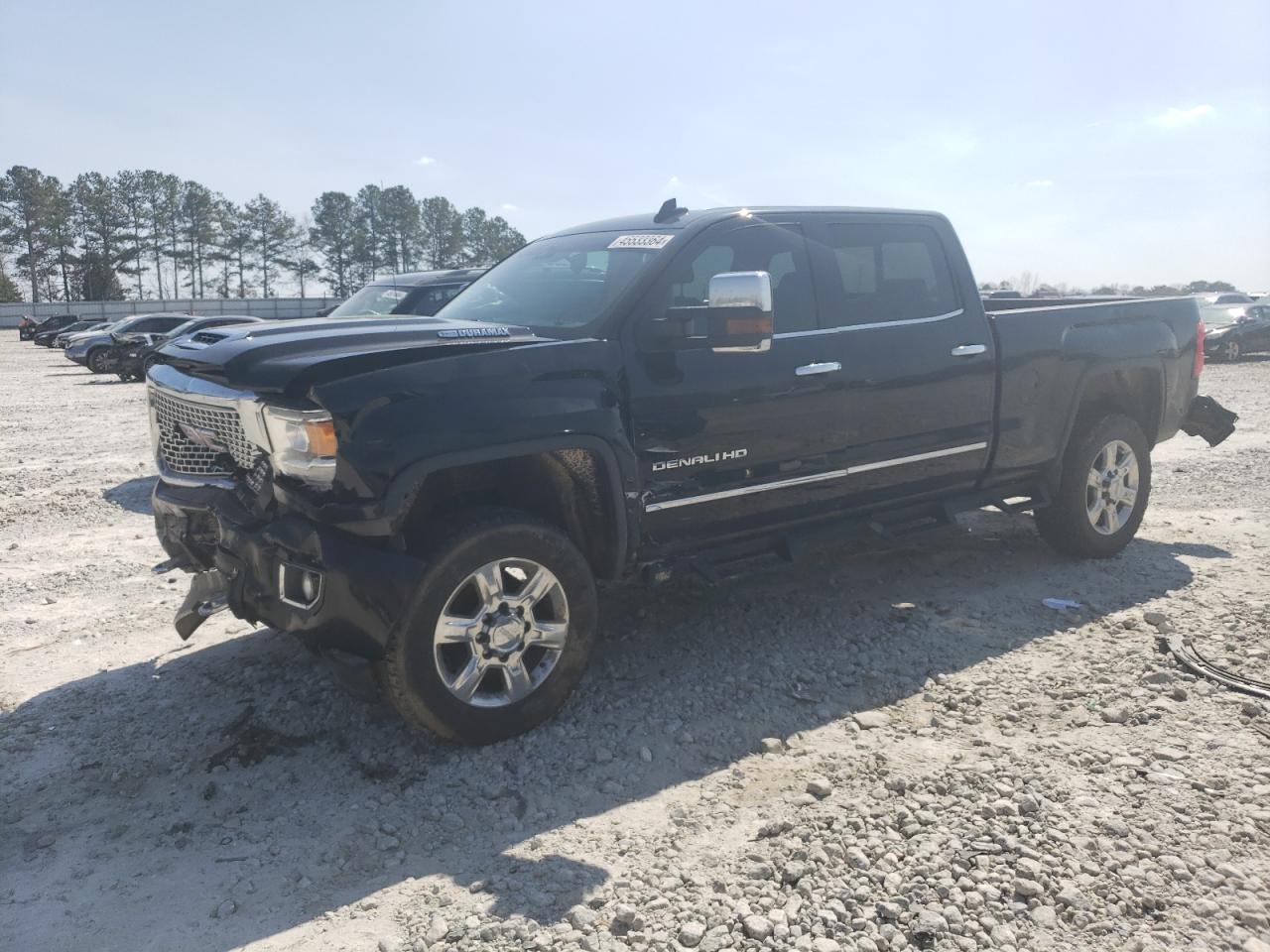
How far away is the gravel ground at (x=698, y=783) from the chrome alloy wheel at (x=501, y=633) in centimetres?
26

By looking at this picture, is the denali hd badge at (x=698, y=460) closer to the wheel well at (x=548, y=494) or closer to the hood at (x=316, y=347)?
the wheel well at (x=548, y=494)

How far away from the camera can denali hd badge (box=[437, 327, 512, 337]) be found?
3.83m

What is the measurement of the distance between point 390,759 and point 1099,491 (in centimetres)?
459

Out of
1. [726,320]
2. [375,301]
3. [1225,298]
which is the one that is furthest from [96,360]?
[1225,298]

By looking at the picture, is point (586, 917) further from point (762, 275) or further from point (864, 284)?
point (864, 284)

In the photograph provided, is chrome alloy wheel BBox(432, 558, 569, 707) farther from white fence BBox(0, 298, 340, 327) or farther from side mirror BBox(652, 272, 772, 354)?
white fence BBox(0, 298, 340, 327)

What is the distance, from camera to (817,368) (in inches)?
180

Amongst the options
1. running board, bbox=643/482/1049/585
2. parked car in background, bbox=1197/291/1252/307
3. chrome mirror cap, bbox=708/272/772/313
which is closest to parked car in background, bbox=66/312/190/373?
running board, bbox=643/482/1049/585

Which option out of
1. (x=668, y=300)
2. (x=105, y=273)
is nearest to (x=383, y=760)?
(x=668, y=300)

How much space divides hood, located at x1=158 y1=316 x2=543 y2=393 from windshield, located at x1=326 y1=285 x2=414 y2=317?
6.50 meters

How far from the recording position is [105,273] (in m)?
76.6

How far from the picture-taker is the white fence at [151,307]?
5978 centimetres

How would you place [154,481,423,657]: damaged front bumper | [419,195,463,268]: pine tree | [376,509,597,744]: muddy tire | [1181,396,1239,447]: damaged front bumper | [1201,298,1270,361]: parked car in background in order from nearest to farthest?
[154,481,423,657]: damaged front bumper, [376,509,597,744]: muddy tire, [1181,396,1239,447]: damaged front bumper, [1201,298,1270,361]: parked car in background, [419,195,463,268]: pine tree

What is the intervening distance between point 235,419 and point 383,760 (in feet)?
4.65
